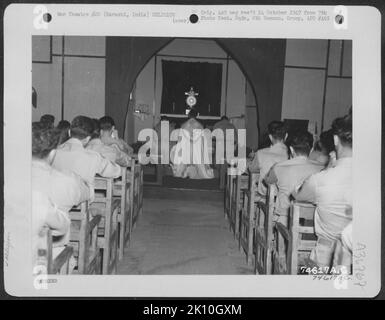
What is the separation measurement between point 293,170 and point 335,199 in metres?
0.25

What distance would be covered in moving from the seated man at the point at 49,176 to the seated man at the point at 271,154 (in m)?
0.74

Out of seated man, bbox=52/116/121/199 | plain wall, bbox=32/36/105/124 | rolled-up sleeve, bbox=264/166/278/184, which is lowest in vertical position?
rolled-up sleeve, bbox=264/166/278/184

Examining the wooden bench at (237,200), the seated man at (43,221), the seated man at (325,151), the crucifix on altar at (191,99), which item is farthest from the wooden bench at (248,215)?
the crucifix on altar at (191,99)

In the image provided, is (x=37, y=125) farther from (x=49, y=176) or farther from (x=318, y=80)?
(x=318, y=80)

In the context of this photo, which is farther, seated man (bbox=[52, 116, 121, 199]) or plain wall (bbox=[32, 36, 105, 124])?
seated man (bbox=[52, 116, 121, 199])

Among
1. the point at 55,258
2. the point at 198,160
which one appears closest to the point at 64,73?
the point at 55,258

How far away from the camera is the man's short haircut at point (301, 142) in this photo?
4.32 ft

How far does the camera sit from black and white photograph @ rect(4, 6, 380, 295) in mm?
1063

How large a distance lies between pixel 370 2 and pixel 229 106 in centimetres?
352

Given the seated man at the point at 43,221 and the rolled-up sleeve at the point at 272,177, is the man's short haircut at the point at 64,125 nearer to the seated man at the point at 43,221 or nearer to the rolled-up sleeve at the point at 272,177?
the seated man at the point at 43,221

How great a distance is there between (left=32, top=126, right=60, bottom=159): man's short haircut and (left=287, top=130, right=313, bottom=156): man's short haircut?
718 mm

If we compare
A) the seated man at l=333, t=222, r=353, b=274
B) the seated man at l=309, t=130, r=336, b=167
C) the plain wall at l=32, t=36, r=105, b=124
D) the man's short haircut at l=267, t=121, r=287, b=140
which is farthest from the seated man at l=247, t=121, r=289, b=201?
the plain wall at l=32, t=36, r=105, b=124

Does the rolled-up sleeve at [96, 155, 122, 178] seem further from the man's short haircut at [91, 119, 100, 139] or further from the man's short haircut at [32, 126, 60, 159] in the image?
the man's short haircut at [32, 126, 60, 159]
